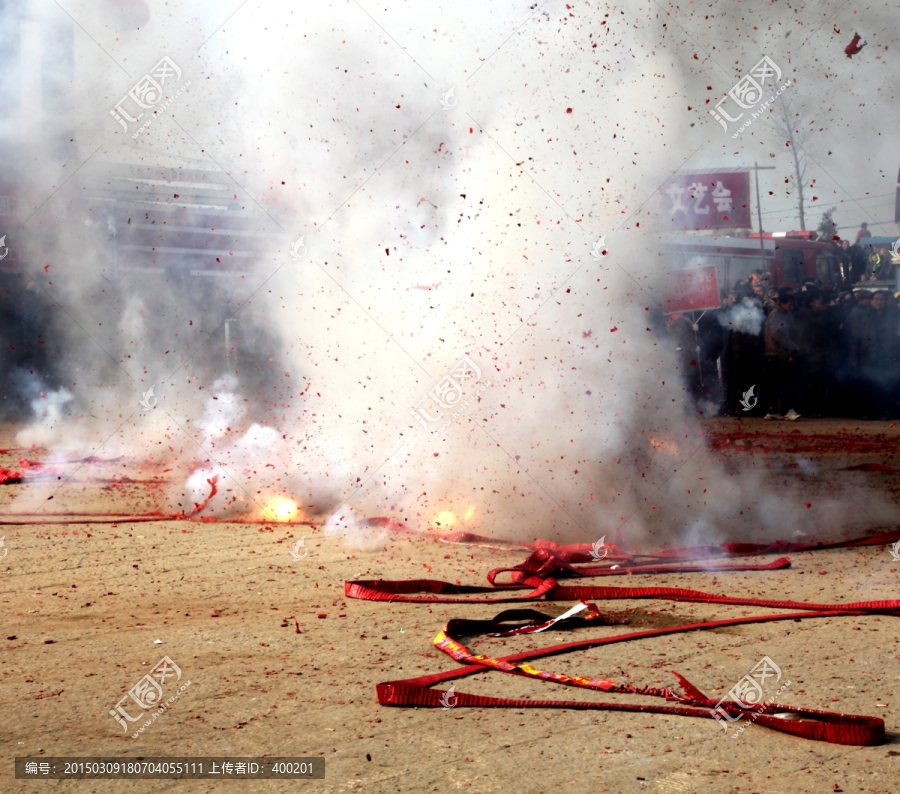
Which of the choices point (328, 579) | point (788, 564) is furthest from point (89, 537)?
point (788, 564)

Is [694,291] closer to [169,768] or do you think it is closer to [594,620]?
[594,620]

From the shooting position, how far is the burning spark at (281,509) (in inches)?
301

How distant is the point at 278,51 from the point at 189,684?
5416 millimetres

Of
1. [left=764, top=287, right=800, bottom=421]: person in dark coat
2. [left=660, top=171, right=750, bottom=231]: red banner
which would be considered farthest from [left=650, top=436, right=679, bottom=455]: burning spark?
[left=660, top=171, right=750, bottom=231]: red banner

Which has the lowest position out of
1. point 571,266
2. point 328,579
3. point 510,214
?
point 328,579

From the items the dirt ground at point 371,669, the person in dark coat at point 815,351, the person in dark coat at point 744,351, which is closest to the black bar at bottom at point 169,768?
the dirt ground at point 371,669

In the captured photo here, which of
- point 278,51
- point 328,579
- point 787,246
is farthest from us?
point 787,246

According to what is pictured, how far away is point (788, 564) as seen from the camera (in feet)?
19.5

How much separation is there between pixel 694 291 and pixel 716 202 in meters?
5.05

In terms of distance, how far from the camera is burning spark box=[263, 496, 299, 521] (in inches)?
301

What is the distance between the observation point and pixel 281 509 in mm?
7695

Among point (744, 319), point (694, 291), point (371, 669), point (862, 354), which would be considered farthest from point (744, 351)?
point (371, 669)

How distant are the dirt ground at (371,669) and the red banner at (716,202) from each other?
12.1 meters

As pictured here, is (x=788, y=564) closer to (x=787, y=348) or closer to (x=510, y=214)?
(x=510, y=214)
